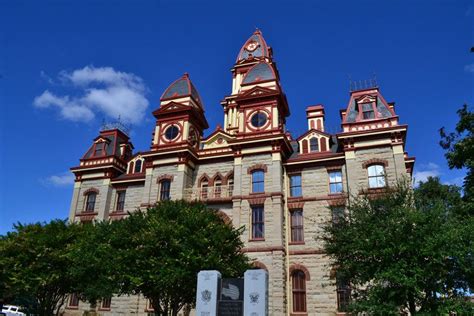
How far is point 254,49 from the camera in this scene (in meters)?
41.2

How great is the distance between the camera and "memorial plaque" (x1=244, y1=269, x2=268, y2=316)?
14.4 metres

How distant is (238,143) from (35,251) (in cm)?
1573

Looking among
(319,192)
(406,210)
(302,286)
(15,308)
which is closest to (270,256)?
(302,286)

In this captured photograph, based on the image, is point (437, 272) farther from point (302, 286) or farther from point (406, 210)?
point (302, 286)

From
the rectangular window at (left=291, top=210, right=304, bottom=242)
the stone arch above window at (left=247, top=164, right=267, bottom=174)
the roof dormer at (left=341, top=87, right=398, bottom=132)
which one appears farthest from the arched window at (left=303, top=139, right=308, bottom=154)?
the rectangular window at (left=291, top=210, right=304, bottom=242)

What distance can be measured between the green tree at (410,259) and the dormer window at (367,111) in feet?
36.6

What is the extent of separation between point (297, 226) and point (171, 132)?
13.3 m

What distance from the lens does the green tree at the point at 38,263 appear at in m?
23.6

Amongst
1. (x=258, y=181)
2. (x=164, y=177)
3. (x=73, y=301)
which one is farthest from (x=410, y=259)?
(x=73, y=301)

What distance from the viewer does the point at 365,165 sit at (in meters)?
25.9

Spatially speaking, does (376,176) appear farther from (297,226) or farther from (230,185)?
(230,185)

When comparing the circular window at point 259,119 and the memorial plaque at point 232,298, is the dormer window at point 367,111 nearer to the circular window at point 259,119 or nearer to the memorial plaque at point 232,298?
the circular window at point 259,119

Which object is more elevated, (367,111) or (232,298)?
(367,111)

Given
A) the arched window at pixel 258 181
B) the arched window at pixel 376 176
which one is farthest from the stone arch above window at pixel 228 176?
the arched window at pixel 376 176
